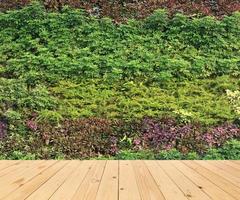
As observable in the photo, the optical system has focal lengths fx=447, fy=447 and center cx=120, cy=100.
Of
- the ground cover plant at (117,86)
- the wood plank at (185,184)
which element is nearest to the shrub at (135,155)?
the ground cover plant at (117,86)

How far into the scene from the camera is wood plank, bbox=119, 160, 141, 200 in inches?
130

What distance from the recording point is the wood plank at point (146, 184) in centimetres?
336

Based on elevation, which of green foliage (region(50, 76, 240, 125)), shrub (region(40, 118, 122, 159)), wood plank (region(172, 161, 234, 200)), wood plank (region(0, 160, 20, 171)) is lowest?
wood plank (region(172, 161, 234, 200))

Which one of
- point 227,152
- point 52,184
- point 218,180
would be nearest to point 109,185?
point 52,184

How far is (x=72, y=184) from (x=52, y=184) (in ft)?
0.56

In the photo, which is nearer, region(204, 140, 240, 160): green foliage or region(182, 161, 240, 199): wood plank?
region(182, 161, 240, 199): wood plank

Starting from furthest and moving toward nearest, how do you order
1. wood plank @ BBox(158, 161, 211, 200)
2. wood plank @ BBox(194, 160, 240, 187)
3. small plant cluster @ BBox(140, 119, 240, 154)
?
1. small plant cluster @ BBox(140, 119, 240, 154)
2. wood plank @ BBox(194, 160, 240, 187)
3. wood plank @ BBox(158, 161, 211, 200)

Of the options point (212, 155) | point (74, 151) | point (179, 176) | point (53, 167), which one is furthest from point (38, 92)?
point (179, 176)

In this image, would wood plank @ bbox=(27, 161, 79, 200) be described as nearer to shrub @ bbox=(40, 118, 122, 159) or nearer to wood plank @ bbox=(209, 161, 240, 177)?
wood plank @ bbox=(209, 161, 240, 177)

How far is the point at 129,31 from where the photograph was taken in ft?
35.2

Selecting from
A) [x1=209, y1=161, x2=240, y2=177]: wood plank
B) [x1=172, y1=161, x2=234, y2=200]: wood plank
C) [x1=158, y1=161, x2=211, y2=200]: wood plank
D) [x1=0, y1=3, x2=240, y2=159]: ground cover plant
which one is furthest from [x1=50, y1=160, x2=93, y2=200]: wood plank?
[x1=0, y1=3, x2=240, y2=159]: ground cover plant

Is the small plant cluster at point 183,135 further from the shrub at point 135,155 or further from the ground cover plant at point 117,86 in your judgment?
the shrub at point 135,155

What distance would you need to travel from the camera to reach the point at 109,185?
12.5 ft

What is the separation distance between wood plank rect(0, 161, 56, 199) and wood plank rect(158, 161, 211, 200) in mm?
1348
